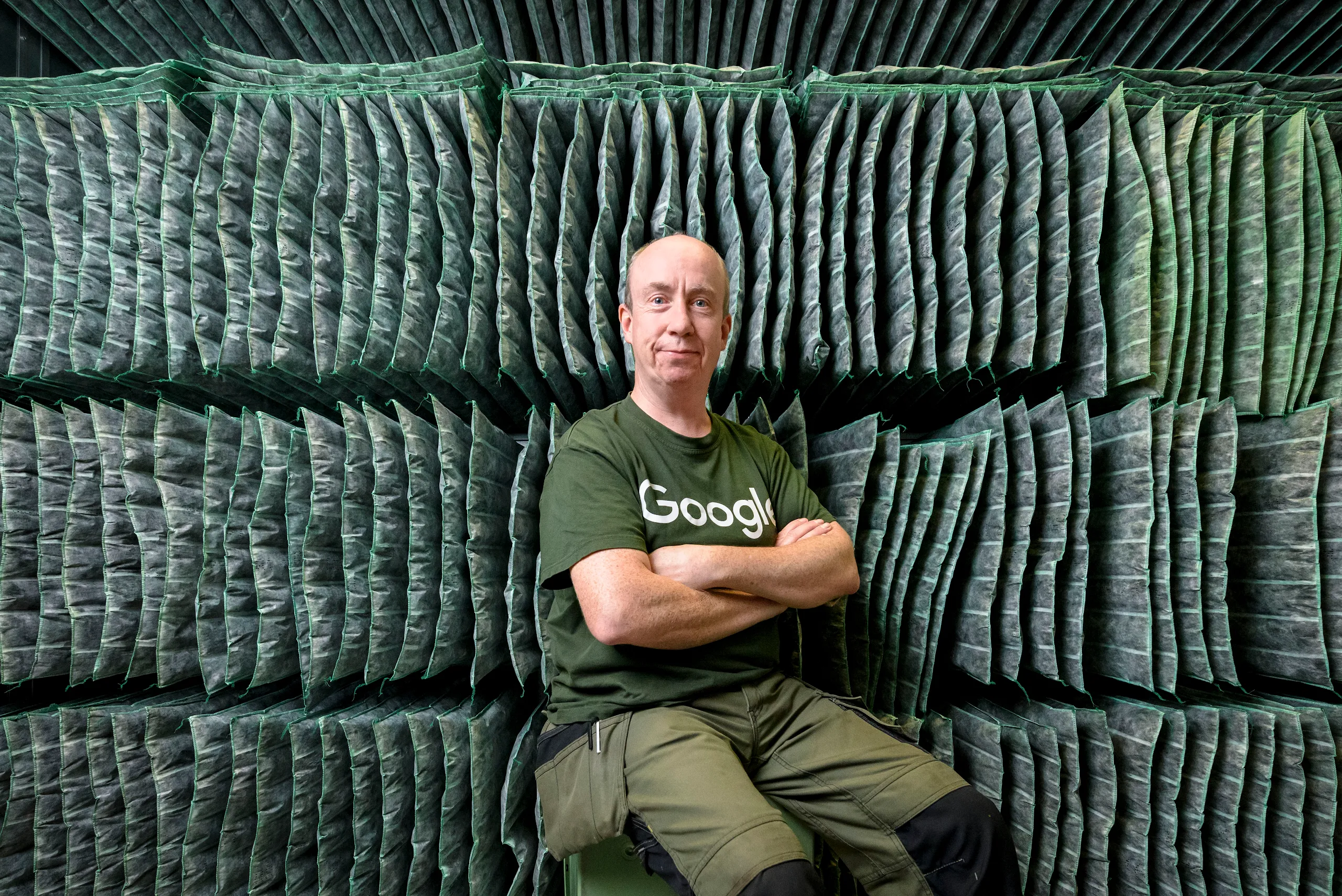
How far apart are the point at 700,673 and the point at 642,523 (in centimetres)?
31

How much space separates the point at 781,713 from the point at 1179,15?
8.37 feet

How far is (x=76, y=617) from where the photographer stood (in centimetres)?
157

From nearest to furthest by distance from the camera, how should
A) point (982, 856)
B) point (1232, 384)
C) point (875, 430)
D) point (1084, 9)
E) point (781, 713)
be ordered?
point (982, 856) < point (781, 713) < point (875, 430) < point (1232, 384) < point (1084, 9)

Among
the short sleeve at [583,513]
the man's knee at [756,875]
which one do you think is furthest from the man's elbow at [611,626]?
the man's knee at [756,875]

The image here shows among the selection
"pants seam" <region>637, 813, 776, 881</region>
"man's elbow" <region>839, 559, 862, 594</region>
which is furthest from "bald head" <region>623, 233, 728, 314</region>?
"pants seam" <region>637, 813, 776, 881</region>

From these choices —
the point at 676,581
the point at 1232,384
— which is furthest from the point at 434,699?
the point at 1232,384

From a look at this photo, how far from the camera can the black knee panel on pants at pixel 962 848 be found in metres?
1.00

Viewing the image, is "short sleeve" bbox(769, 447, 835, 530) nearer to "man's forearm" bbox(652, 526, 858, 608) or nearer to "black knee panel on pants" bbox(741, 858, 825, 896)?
"man's forearm" bbox(652, 526, 858, 608)

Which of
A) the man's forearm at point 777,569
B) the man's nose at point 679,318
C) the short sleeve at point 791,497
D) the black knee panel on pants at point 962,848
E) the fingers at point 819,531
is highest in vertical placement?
the man's nose at point 679,318

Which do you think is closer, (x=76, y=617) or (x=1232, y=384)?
(x=76, y=617)

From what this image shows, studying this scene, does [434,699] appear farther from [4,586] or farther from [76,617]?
[4,586]

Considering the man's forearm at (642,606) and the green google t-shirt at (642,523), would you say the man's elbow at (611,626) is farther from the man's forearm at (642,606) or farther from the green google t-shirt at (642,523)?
the green google t-shirt at (642,523)

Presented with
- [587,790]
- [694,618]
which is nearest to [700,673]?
[694,618]

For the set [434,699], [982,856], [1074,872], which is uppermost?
[434,699]
